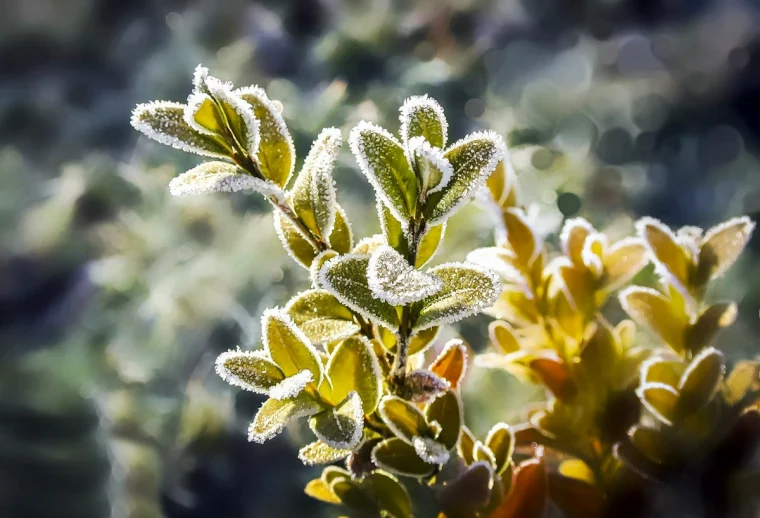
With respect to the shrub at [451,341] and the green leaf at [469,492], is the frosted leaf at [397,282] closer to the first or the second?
the shrub at [451,341]

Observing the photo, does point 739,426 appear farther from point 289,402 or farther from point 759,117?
point 759,117

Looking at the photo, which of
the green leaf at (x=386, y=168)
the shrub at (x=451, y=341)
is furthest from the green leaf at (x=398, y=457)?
the green leaf at (x=386, y=168)

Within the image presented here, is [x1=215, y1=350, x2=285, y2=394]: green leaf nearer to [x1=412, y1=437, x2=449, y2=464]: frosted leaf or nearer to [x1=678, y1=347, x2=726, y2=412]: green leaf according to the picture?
[x1=412, y1=437, x2=449, y2=464]: frosted leaf

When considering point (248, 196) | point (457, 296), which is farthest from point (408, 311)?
point (248, 196)

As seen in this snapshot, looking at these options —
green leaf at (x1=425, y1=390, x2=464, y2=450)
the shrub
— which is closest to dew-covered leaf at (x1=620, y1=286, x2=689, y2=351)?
the shrub

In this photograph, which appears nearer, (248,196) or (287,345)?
(287,345)

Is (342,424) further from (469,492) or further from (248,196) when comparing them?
(248,196)

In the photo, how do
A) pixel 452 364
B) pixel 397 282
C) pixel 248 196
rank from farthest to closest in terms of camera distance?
pixel 248 196 → pixel 452 364 → pixel 397 282

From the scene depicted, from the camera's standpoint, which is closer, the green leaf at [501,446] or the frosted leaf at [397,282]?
the frosted leaf at [397,282]
